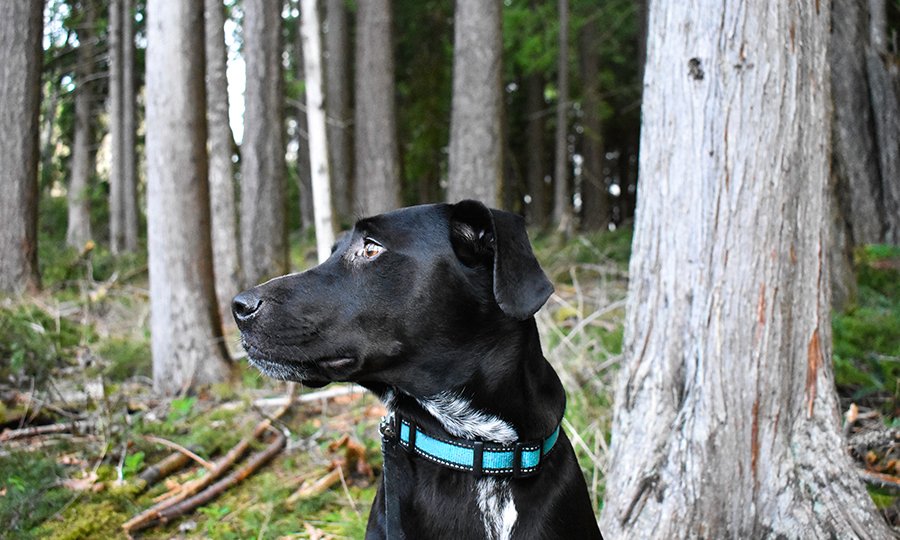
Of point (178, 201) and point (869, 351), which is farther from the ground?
point (178, 201)

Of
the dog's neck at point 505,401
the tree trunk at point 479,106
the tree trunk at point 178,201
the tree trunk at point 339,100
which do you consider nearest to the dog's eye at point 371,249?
the dog's neck at point 505,401

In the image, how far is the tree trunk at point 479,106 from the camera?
8930 mm

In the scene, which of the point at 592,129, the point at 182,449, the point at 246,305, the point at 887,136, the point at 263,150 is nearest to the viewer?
the point at 246,305

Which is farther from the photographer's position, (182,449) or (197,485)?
(182,449)

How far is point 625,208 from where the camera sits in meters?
29.6

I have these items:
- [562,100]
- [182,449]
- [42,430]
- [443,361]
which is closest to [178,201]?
[42,430]

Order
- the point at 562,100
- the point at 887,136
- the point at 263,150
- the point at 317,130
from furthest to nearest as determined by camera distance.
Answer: the point at 562,100 → the point at 263,150 → the point at 887,136 → the point at 317,130

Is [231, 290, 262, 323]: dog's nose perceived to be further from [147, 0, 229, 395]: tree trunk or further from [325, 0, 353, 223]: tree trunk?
[325, 0, 353, 223]: tree trunk

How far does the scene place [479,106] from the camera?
8969 millimetres

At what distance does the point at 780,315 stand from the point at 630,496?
1100 mm

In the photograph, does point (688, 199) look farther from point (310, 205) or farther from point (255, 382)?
point (310, 205)

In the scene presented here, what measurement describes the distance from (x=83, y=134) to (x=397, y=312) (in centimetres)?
1974

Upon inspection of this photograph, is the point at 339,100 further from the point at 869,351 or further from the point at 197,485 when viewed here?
the point at 869,351

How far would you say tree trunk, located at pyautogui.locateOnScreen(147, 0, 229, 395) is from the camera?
584 centimetres
